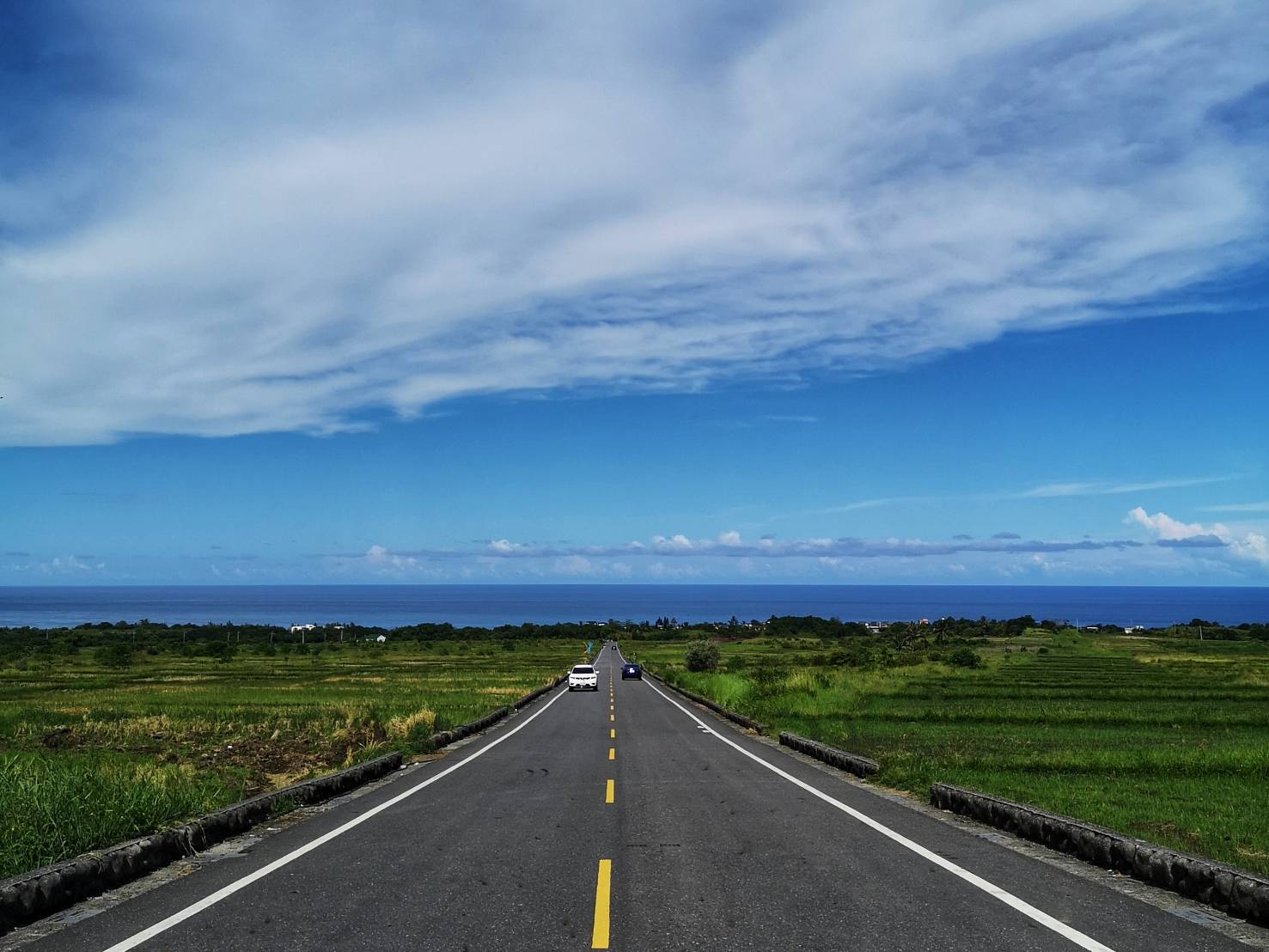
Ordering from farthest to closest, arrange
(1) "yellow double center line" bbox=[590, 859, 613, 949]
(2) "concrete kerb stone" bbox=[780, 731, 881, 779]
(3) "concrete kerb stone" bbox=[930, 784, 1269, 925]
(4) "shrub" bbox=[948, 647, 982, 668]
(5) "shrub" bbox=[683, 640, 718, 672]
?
(5) "shrub" bbox=[683, 640, 718, 672]
(4) "shrub" bbox=[948, 647, 982, 668]
(2) "concrete kerb stone" bbox=[780, 731, 881, 779]
(3) "concrete kerb stone" bbox=[930, 784, 1269, 925]
(1) "yellow double center line" bbox=[590, 859, 613, 949]

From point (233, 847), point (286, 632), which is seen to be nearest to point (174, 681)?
point (233, 847)

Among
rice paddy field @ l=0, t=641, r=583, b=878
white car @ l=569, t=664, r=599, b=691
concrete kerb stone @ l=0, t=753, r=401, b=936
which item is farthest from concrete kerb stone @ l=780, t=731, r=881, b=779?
white car @ l=569, t=664, r=599, b=691

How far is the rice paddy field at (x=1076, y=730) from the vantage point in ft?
46.8

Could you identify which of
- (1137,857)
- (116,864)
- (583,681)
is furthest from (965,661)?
(116,864)

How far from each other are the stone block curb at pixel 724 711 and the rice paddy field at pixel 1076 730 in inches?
20.4

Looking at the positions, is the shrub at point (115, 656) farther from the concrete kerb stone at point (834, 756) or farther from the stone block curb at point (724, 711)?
the concrete kerb stone at point (834, 756)

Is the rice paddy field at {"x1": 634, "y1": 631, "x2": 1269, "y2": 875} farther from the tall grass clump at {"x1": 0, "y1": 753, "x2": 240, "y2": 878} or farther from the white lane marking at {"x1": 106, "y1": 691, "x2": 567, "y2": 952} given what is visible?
the tall grass clump at {"x1": 0, "y1": 753, "x2": 240, "y2": 878}

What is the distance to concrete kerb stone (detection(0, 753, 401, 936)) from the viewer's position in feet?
23.8

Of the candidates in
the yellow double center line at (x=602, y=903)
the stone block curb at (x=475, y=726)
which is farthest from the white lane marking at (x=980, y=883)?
the stone block curb at (x=475, y=726)

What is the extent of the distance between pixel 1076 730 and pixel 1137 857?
78.1 feet

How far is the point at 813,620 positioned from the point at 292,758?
15396cm

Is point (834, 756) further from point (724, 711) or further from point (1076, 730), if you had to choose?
point (724, 711)

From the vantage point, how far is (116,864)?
849 cm

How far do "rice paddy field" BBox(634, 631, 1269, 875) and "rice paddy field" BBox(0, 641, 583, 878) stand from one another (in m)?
11.6
